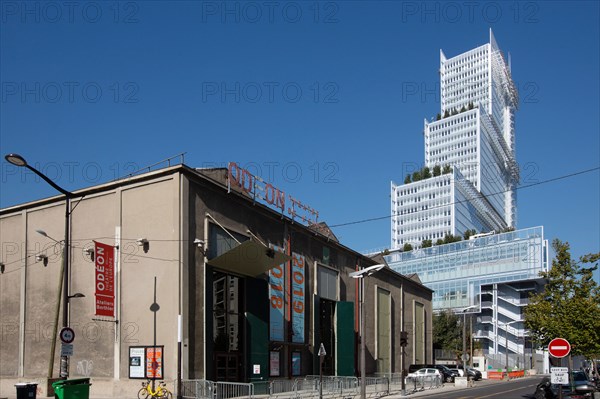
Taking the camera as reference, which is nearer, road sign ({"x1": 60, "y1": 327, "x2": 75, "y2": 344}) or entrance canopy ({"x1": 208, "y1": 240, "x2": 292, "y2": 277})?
road sign ({"x1": 60, "y1": 327, "x2": 75, "y2": 344})

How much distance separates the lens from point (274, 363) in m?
38.6

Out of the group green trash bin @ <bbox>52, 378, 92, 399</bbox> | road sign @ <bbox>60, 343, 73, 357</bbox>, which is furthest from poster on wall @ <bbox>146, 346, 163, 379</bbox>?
road sign @ <bbox>60, 343, 73, 357</bbox>

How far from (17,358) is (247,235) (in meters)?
14.3

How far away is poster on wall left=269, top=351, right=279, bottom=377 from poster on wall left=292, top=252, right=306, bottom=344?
245 centimetres

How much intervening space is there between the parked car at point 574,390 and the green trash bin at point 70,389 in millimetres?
20492

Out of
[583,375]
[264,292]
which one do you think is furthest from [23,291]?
[583,375]

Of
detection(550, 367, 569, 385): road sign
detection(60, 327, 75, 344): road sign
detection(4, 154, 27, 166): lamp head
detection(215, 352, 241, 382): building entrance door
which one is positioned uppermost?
detection(4, 154, 27, 166): lamp head

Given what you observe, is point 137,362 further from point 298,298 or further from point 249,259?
point 298,298

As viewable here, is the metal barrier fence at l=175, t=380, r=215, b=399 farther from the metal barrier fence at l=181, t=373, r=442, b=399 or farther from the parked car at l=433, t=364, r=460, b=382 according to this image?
the parked car at l=433, t=364, r=460, b=382

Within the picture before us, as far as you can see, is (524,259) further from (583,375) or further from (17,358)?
(17,358)

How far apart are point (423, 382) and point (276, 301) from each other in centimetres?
1680

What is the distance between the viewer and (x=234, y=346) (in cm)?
3525

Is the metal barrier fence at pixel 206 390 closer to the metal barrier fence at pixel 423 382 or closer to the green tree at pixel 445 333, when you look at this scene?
the metal barrier fence at pixel 423 382

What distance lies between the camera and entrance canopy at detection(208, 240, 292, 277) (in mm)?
32281
